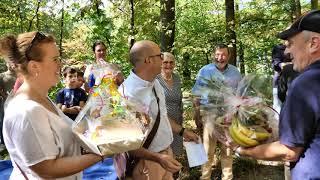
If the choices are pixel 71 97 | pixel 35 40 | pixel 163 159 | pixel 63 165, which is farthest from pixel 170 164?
pixel 71 97

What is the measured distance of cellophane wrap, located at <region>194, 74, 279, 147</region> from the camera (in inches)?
71.3

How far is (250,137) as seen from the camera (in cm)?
180

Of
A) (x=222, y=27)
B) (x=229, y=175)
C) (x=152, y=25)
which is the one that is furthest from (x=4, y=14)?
(x=229, y=175)

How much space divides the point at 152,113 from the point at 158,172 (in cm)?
43

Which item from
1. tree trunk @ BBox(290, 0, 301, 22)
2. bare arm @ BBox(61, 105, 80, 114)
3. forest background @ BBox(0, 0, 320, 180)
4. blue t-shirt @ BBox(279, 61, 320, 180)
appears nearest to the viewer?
blue t-shirt @ BBox(279, 61, 320, 180)

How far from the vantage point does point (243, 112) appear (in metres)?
1.85

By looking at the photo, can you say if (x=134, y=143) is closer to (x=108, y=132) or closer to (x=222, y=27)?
(x=108, y=132)

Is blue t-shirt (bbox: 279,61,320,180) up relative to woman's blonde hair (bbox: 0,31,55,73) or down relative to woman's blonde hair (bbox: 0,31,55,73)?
down

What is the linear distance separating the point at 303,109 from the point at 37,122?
113cm

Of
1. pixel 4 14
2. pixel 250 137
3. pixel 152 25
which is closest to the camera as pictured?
pixel 250 137

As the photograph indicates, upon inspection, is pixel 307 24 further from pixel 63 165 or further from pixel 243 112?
pixel 63 165

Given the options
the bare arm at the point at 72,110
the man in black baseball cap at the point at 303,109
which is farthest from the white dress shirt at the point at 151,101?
the bare arm at the point at 72,110

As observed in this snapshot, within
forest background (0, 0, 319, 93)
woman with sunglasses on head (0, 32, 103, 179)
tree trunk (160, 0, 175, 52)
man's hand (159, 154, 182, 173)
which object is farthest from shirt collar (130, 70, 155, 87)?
tree trunk (160, 0, 175, 52)

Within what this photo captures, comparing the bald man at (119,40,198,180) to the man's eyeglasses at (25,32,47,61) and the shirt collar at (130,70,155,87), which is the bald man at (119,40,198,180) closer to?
the shirt collar at (130,70,155,87)
